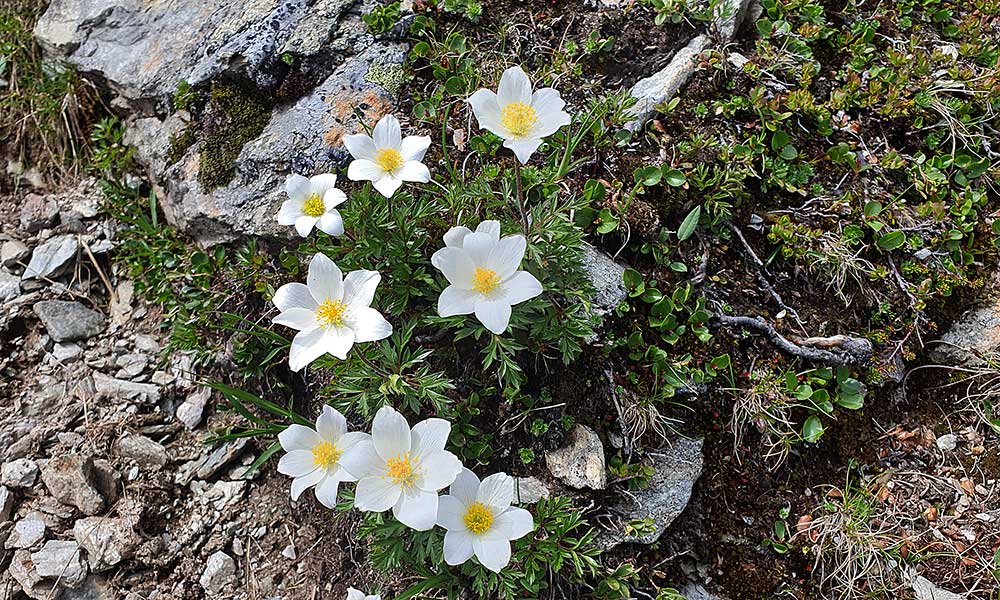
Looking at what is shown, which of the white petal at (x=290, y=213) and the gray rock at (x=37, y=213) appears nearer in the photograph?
the white petal at (x=290, y=213)

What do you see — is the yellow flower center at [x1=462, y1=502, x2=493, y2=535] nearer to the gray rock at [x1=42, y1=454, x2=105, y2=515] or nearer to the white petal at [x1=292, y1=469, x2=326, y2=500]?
the white petal at [x1=292, y1=469, x2=326, y2=500]

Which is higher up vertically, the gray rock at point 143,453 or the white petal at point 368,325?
the white petal at point 368,325

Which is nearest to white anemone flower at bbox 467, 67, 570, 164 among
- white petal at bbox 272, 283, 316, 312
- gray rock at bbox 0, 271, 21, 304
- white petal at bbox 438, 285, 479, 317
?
white petal at bbox 438, 285, 479, 317

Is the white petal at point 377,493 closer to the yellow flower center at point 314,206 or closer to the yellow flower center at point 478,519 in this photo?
the yellow flower center at point 478,519

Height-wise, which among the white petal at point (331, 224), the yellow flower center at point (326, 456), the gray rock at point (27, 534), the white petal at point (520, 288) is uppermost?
the white petal at point (331, 224)

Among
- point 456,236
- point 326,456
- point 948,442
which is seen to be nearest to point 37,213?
point 326,456

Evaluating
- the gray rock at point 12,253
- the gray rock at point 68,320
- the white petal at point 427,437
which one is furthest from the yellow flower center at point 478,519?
the gray rock at point 12,253
